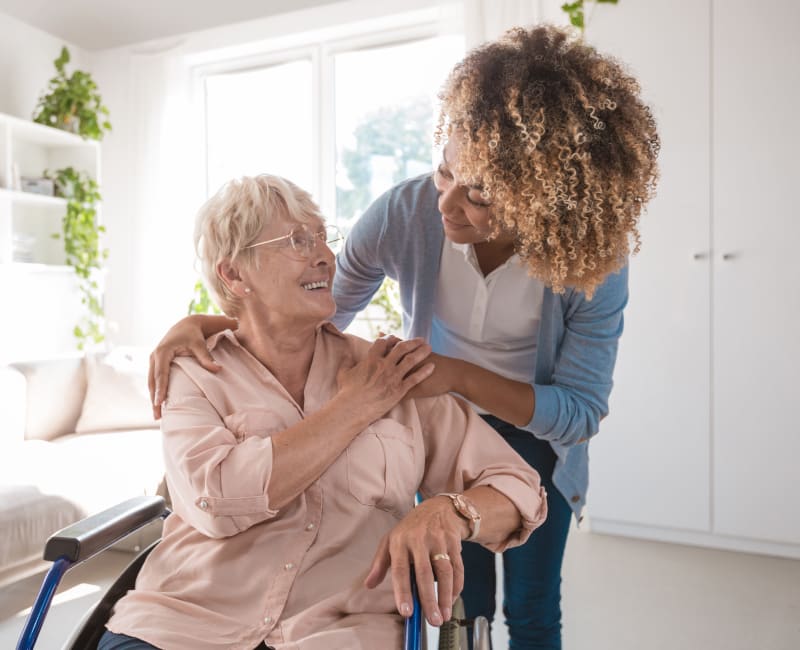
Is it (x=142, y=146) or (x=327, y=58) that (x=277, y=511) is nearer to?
(x=327, y=58)

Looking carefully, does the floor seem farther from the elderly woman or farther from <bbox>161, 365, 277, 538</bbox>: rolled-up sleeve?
<bbox>161, 365, 277, 538</bbox>: rolled-up sleeve

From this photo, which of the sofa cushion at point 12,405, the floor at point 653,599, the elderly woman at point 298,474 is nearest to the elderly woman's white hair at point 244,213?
the elderly woman at point 298,474

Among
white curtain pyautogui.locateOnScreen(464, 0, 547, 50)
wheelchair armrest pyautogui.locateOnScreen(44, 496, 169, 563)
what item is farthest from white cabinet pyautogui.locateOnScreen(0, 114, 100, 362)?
wheelchair armrest pyautogui.locateOnScreen(44, 496, 169, 563)

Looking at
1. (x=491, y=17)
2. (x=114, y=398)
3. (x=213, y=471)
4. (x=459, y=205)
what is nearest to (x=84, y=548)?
(x=213, y=471)

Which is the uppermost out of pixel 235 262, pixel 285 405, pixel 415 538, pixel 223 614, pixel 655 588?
pixel 235 262

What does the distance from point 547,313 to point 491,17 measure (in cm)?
294

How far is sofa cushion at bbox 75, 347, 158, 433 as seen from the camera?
3459mm

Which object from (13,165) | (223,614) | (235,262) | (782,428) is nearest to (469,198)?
(235,262)

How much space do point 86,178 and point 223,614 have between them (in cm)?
442

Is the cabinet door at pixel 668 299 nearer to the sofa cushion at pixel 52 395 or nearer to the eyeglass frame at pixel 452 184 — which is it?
the eyeglass frame at pixel 452 184

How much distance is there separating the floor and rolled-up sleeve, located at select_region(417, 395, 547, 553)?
1374mm

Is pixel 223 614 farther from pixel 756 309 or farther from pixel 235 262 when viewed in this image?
pixel 756 309

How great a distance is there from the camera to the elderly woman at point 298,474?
3.54 ft

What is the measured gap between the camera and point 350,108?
14.9 ft
